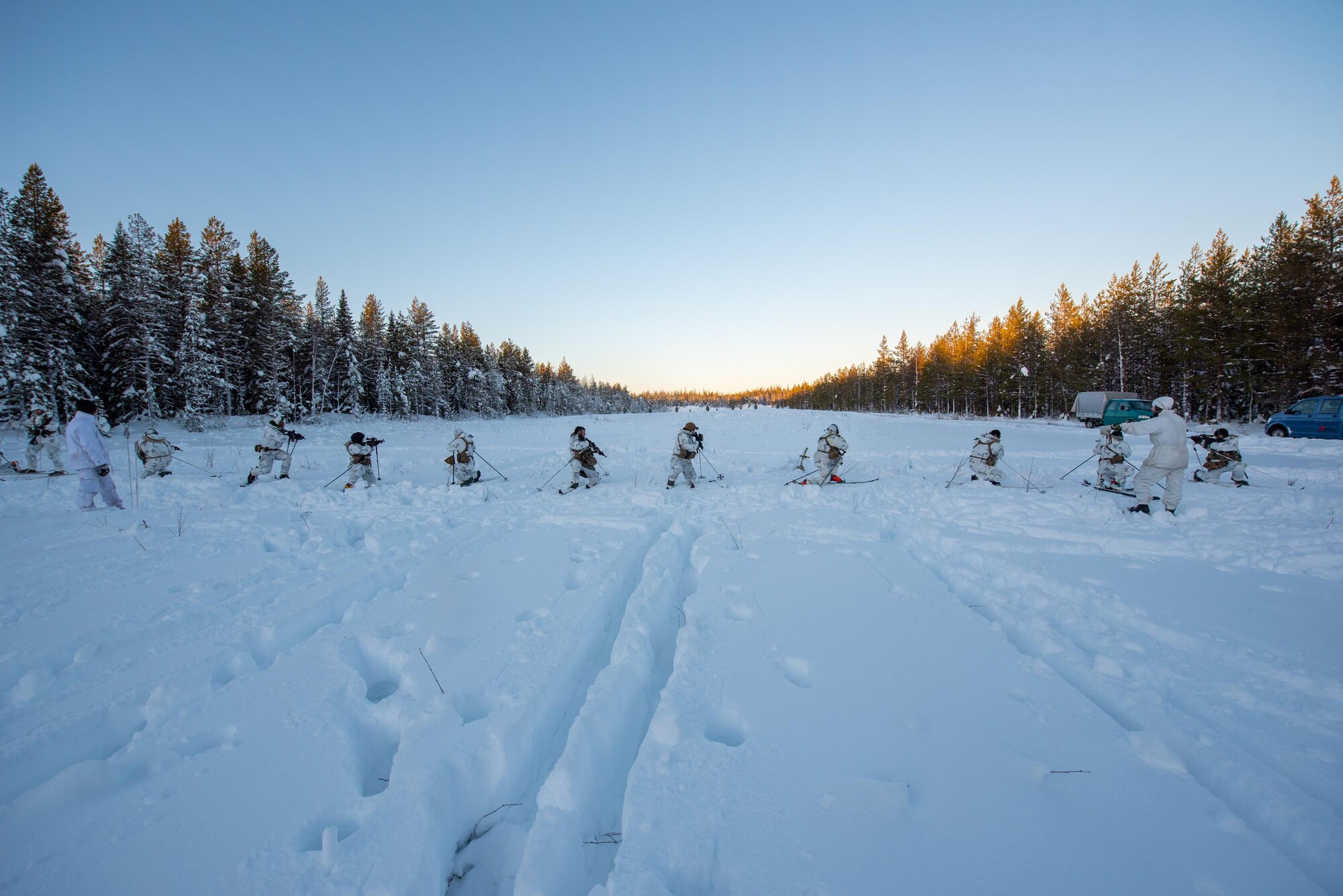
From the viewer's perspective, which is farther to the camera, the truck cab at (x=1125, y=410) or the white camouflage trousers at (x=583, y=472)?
the truck cab at (x=1125, y=410)

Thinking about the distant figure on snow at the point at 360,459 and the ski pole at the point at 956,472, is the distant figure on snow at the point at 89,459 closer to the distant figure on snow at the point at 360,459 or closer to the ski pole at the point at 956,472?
the distant figure on snow at the point at 360,459

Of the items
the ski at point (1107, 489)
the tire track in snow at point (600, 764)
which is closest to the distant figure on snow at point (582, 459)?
the tire track in snow at point (600, 764)

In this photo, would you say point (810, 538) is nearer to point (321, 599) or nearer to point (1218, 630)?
point (1218, 630)

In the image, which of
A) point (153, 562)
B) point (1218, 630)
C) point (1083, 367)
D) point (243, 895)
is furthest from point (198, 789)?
point (1083, 367)

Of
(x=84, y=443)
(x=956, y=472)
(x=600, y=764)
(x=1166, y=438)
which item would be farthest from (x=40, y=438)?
(x=1166, y=438)

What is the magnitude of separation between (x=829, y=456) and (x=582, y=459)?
233 inches

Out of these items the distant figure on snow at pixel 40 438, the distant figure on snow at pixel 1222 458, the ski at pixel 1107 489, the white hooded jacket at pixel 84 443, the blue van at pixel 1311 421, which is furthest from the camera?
the blue van at pixel 1311 421

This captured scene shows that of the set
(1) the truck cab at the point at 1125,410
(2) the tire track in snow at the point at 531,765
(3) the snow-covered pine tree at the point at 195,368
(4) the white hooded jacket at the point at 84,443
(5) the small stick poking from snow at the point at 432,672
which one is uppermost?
(3) the snow-covered pine tree at the point at 195,368

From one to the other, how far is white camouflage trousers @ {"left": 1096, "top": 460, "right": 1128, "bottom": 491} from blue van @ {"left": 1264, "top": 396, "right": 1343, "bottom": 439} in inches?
591

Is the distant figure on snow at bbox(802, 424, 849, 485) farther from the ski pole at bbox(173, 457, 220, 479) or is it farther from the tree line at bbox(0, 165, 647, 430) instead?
the tree line at bbox(0, 165, 647, 430)

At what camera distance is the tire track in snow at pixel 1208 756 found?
2084 mm

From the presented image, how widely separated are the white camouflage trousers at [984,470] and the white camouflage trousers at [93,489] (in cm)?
1707

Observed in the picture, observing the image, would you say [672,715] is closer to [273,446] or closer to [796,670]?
[796,670]

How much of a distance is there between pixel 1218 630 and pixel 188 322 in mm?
38088
